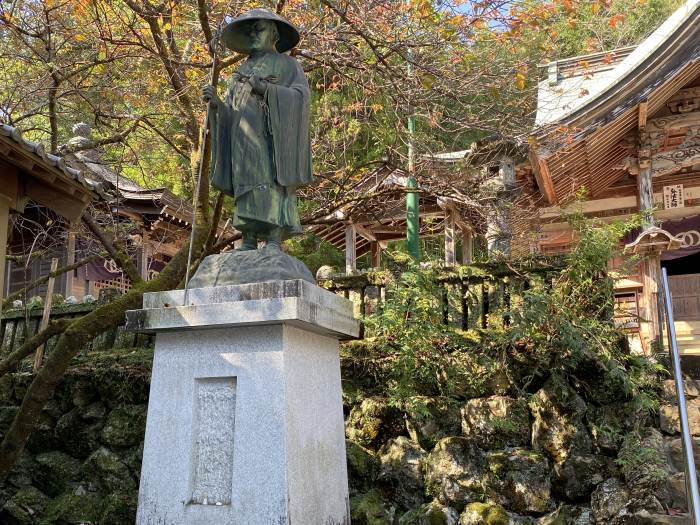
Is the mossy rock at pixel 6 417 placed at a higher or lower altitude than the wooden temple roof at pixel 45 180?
lower

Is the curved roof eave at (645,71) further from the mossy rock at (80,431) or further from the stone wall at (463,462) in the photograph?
the mossy rock at (80,431)

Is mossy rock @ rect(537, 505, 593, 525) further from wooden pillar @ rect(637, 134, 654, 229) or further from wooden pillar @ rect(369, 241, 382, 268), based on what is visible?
wooden pillar @ rect(369, 241, 382, 268)

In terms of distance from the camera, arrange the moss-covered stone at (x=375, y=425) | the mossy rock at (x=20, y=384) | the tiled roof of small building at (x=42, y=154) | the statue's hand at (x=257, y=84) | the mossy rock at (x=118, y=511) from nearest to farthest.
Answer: the statue's hand at (x=257, y=84) → the tiled roof of small building at (x=42, y=154) → the mossy rock at (x=118, y=511) → the moss-covered stone at (x=375, y=425) → the mossy rock at (x=20, y=384)

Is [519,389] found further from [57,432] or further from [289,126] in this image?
[57,432]

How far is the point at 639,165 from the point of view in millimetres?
11609

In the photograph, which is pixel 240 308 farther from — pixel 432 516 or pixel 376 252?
pixel 376 252

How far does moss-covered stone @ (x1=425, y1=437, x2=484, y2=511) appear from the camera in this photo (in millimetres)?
6141

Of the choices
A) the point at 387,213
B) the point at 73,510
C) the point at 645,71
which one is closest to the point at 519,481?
the point at 73,510

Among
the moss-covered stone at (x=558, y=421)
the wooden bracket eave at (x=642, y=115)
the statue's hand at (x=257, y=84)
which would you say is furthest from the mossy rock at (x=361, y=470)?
the wooden bracket eave at (x=642, y=115)

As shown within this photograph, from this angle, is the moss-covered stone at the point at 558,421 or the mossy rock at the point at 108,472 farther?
the mossy rock at the point at 108,472

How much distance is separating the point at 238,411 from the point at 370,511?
243 centimetres

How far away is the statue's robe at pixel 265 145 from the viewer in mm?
4785

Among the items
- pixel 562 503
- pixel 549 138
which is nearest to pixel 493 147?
pixel 549 138

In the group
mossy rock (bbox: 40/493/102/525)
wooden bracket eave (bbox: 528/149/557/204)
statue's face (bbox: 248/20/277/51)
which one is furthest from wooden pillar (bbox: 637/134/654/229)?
mossy rock (bbox: 40/493/102/525)
